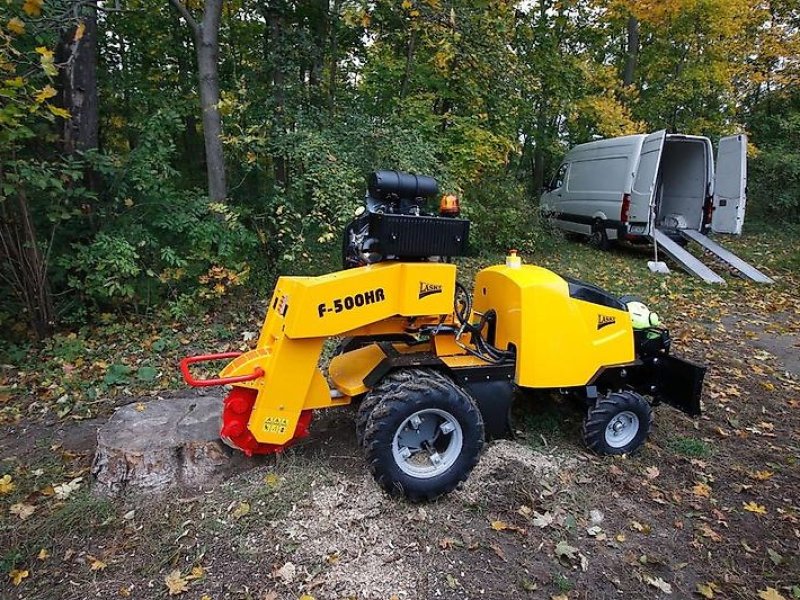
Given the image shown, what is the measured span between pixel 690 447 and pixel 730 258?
7.64m

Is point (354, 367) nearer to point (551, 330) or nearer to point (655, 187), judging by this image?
point (551, 330)

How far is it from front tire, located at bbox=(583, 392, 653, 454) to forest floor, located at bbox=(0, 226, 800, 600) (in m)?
0.11

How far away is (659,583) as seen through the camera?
8.64 feet

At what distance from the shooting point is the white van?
10.1m

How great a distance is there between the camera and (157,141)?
568 cm

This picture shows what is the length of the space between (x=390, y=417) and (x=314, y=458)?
2.63 feet

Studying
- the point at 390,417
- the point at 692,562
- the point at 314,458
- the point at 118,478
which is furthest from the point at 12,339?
the point at 692,562

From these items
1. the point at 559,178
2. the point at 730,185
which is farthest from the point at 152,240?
the point at 559,178

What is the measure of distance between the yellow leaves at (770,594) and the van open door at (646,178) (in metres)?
8.81

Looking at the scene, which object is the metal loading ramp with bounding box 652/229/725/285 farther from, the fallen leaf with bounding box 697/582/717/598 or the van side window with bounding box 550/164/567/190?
the fallen leaf with bounding box 697/582/717/598

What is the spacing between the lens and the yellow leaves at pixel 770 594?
2.57 m

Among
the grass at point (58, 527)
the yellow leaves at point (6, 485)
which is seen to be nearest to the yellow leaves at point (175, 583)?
the grass at point (58, 527)

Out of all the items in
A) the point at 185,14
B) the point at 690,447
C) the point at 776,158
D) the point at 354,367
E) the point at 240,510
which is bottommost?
the point at 690,447

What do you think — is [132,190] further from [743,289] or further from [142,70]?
[743,289]
